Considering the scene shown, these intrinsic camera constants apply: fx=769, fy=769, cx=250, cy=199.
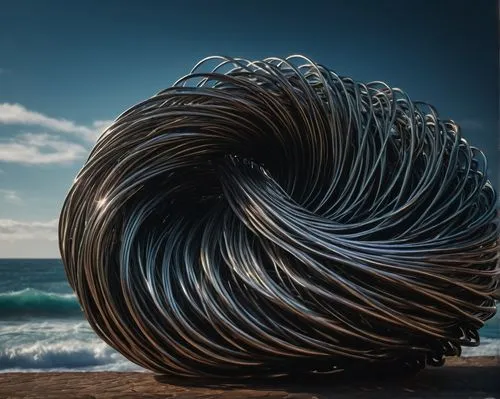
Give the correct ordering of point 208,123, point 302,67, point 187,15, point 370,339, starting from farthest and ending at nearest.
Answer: point 187,15 → point 302,67 → point 208,123 → point 370,339

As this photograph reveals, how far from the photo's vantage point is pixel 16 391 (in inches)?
134

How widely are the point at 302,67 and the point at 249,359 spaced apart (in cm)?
141

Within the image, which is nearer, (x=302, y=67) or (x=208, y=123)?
(x=208, y=123)

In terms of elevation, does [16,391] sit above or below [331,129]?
below

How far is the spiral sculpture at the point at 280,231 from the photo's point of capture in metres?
3.11

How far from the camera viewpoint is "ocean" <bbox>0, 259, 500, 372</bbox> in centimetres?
441

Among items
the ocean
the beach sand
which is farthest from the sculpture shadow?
the ocean

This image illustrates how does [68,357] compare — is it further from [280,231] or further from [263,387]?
[280,231]

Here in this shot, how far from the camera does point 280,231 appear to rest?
125 inches

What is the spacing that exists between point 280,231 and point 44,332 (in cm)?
247

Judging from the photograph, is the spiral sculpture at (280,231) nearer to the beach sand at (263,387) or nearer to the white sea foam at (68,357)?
the beach sand at (263,387)

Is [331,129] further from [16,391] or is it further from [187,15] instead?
[16,391]

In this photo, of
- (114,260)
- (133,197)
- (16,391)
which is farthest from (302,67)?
(16,391)

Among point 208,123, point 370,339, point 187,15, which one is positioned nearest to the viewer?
point 370,339
